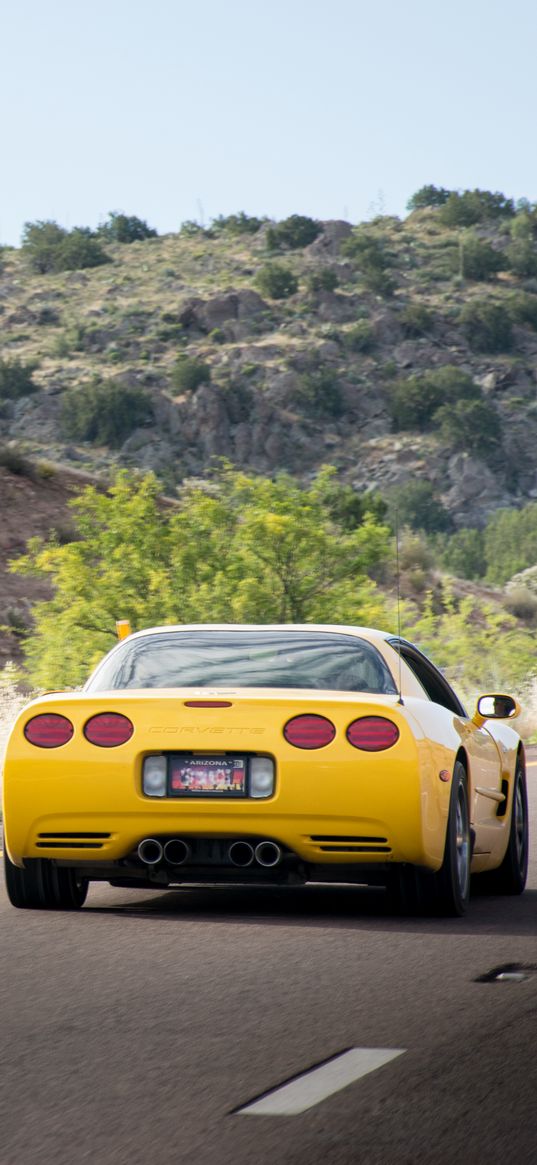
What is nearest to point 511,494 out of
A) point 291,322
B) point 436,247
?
point 291,322

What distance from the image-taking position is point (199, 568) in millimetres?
27016

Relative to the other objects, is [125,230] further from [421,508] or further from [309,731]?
[309,731]

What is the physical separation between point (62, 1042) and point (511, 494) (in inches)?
3095

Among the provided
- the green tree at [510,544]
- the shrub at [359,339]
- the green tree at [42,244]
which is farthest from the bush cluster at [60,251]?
the green tree at [510,544]

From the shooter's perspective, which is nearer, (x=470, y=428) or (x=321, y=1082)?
(x=321, y=1082)

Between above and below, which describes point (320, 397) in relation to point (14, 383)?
below

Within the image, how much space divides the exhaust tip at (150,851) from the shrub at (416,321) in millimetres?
88998

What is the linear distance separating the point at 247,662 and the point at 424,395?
259ft

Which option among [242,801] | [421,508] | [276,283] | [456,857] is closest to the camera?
[242,801]

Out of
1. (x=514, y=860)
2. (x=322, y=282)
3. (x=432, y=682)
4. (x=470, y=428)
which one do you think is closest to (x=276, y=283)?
(x=322, y=282)

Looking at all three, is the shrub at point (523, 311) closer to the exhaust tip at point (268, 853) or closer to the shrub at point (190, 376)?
the shrub at point (190, 376)

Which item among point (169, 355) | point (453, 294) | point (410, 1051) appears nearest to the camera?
point (410, 1051)

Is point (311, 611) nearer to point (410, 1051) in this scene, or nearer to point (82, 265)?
point (410, 1051)

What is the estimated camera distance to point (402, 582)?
5141 centimetres
